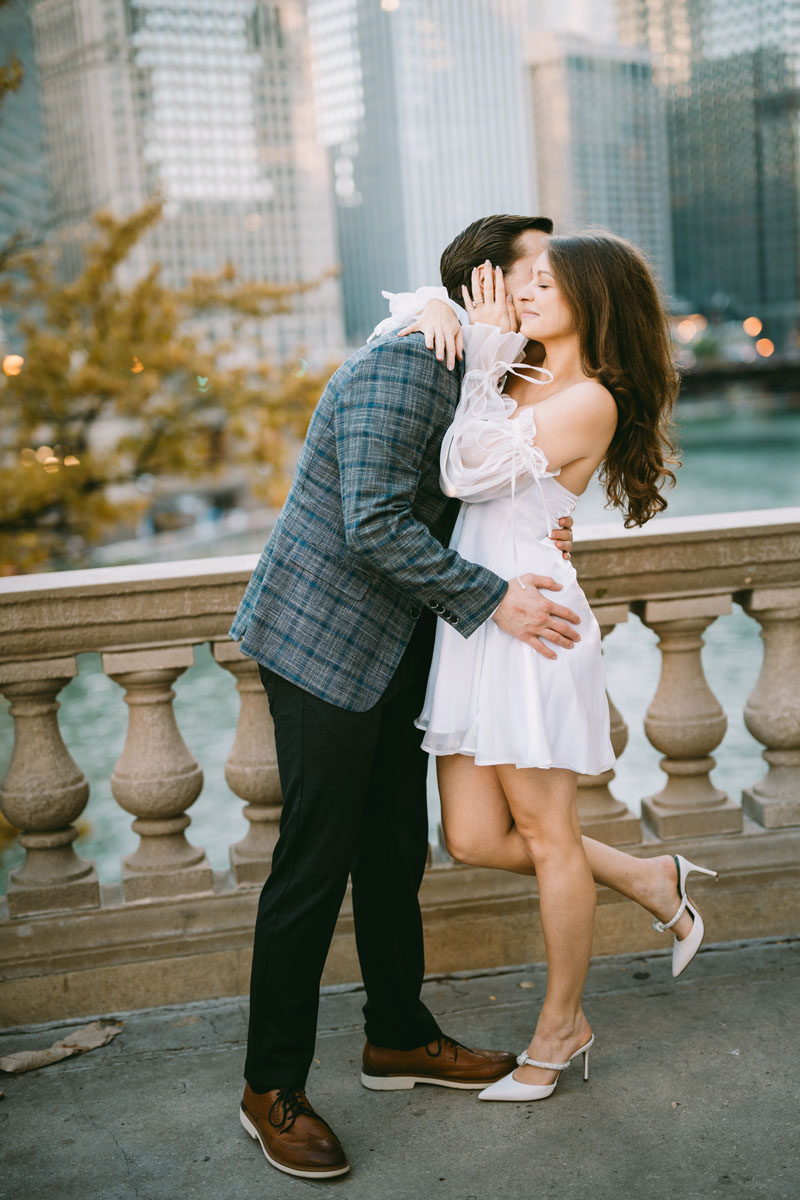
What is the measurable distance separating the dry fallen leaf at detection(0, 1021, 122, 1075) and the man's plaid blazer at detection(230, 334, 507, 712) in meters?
1.13

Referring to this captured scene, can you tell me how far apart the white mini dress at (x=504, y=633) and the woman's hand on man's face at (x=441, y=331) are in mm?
87

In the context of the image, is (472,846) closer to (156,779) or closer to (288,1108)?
(288,1108)

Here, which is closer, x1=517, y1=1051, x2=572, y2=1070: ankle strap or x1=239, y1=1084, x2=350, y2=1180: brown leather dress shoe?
x1=239, y1=1084, x2=350, y2=1180: brown leather dress shoe

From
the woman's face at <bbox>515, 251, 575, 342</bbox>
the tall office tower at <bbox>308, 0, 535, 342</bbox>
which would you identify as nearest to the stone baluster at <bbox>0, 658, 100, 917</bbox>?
the woman's face at <bbox>515, 251, 575, 342</bbox>

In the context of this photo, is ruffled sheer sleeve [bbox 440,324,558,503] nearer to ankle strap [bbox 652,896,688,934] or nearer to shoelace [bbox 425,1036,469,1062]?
ankle strap [bbox 652,896,688,934]

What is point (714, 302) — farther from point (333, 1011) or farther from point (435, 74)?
point (333, 1011)

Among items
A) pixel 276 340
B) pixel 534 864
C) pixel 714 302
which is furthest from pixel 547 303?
pixel 714 302

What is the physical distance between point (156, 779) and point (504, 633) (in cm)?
108

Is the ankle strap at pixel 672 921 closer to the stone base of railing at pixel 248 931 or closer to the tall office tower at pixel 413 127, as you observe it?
the stone base of railing at pixel 248 931

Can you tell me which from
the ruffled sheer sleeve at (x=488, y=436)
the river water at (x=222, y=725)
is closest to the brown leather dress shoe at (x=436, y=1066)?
the ruffled sheer sleeve at (x=488, y=436)

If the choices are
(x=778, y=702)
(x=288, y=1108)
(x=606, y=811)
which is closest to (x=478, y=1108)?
(x=288, y=1108)

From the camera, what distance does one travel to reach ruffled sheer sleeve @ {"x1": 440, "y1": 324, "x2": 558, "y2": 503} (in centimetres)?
243

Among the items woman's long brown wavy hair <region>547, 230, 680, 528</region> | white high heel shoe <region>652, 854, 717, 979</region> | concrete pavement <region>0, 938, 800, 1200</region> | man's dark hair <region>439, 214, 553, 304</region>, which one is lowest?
concrete pavement <region>0, 938, 800, 1200</region>

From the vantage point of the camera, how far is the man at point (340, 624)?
7.68ft
